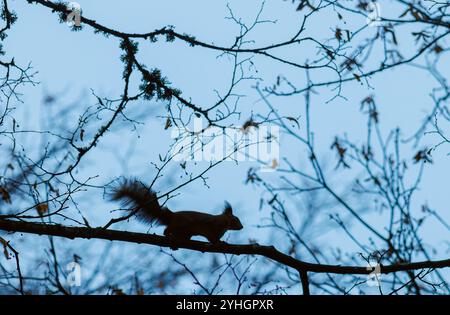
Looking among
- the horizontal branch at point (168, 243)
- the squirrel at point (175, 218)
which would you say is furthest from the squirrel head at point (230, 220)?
the horizontal branch at point (168, 243)

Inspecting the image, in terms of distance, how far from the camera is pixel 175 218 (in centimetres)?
581

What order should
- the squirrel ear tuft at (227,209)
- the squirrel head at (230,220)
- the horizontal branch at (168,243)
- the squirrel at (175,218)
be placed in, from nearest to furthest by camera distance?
1. the horizontal branch at (168,243)
2. the squirrel at (175,218)
3. the squirrel head at (230,220)
4. the squirrel ear tuft at (227,209)

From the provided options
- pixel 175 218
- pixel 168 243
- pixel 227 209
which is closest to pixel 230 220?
pixel 227 209

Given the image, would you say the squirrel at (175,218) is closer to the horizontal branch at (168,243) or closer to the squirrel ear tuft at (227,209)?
the squirrel ear tuft at (227,209)

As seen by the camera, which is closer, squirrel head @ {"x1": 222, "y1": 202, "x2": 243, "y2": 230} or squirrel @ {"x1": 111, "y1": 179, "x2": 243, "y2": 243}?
squirrel @ {"x1": 111, "y1": 179, "x2": 243, "y2": 243}

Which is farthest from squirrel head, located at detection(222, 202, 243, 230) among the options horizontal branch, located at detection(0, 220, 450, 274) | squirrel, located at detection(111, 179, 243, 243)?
horizontal branch, located at detection(0, 220, 450, 274)

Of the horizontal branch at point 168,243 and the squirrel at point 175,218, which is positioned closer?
the horizontal branch at point 168,243

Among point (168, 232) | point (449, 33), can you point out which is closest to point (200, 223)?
point (168, 232)

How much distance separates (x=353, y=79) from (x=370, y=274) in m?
1.65

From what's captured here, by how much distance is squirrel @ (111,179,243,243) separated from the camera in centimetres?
518

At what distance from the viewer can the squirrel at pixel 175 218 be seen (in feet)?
17.0

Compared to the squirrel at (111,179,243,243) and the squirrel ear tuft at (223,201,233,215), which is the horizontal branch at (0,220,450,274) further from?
the squirrel ear tuft at (223,201,233,215)
